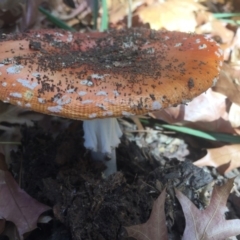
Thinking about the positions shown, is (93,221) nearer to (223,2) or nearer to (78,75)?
(78,75)

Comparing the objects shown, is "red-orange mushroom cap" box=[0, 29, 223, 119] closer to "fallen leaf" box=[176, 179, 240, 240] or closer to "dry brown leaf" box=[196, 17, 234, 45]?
"fallen leaf" box=[176, 179, 240, 240]

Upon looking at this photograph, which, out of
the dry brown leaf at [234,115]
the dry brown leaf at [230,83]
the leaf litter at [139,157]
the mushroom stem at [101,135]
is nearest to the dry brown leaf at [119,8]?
the leaf litter at [139,157]

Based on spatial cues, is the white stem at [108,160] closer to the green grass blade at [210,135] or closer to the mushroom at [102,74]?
the mushroom at [102,74]

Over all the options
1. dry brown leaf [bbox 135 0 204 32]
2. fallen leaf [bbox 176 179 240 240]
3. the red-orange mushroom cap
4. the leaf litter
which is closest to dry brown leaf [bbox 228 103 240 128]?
the leaf litter

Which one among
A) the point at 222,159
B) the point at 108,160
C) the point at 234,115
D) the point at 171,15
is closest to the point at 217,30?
the point at 171,15

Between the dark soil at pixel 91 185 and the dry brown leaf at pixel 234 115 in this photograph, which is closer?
the dark soil at pixel 91 185

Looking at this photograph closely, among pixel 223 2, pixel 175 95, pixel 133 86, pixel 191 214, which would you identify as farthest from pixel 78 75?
pixel 223 2

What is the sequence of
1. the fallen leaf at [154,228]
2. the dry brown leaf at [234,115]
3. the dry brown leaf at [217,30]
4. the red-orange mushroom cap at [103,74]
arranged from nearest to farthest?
the red-orange mushroom cap at [103,74] < the fallen leaf at [154,228] < the dry brown leaf at [234,115] < the dry brown leaf at [217,30]

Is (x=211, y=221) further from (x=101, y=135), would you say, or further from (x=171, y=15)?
(x=171, y=15)
